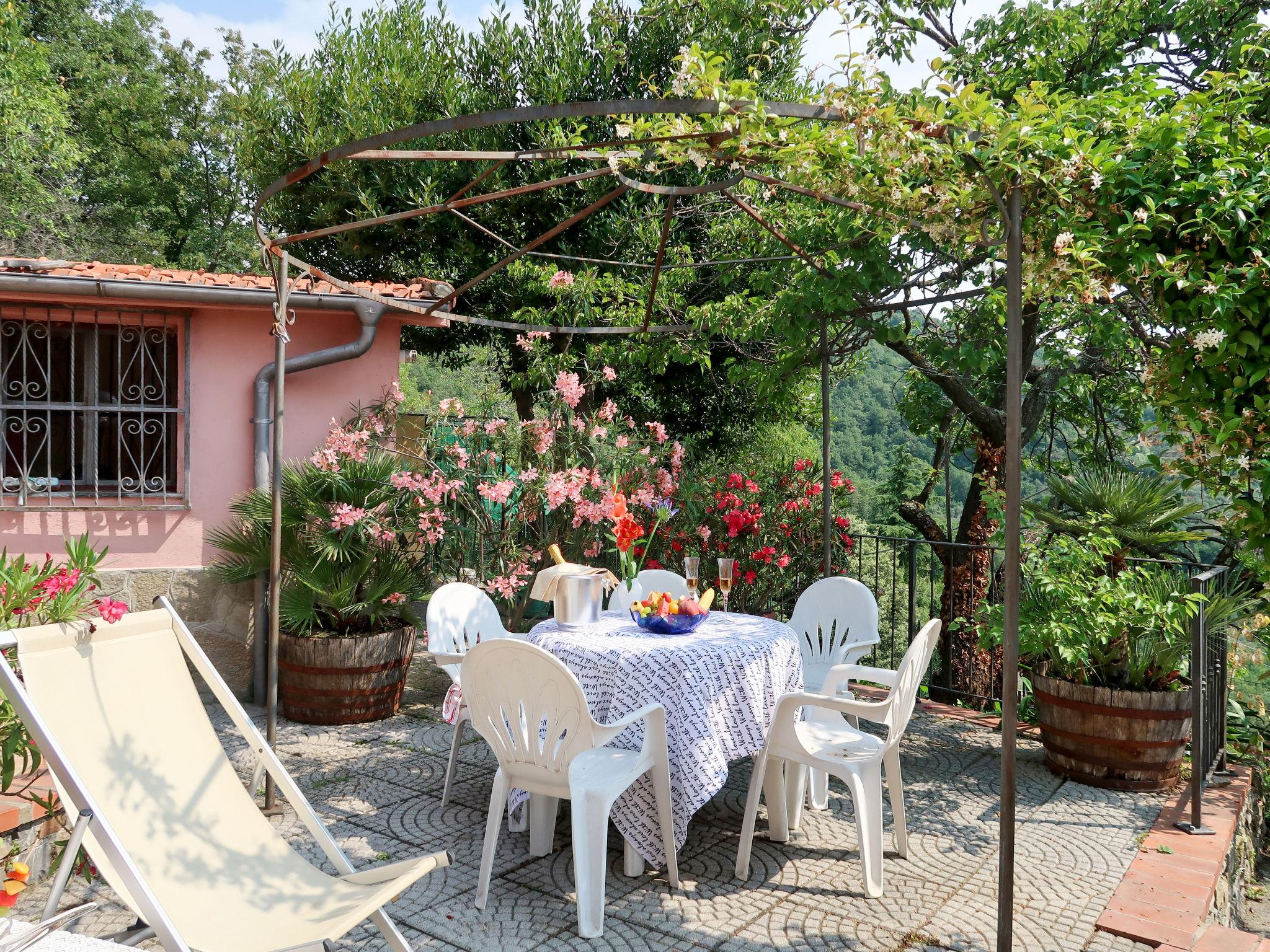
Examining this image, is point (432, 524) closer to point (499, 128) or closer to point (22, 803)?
point (22, 803)

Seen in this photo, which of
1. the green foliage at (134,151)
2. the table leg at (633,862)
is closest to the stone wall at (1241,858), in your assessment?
the table leg at (633,862)

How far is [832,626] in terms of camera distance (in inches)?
184

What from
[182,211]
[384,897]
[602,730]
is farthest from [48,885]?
[182,211]

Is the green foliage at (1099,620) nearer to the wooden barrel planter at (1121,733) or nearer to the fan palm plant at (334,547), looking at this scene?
the wooden barrel planter at (1121,733)

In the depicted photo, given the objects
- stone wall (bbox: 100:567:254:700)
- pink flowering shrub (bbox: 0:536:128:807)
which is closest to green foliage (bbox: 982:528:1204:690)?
pink flowering shrub (bbox: 0:536:128:807)

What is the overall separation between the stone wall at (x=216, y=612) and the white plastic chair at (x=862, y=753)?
13.1 feet

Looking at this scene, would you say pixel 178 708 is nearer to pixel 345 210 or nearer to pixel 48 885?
pixel 48 885

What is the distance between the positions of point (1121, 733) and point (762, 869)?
2110 millimetres

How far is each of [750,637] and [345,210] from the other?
7.65 meters

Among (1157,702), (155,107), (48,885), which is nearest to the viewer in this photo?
(48,885)

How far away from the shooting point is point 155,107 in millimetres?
16125

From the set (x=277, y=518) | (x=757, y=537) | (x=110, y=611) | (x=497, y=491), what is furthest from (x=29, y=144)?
(x=110, y=611)

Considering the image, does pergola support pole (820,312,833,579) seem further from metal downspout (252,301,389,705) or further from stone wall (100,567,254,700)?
stone wall (100,567,254,700)

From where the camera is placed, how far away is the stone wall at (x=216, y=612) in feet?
19.1
